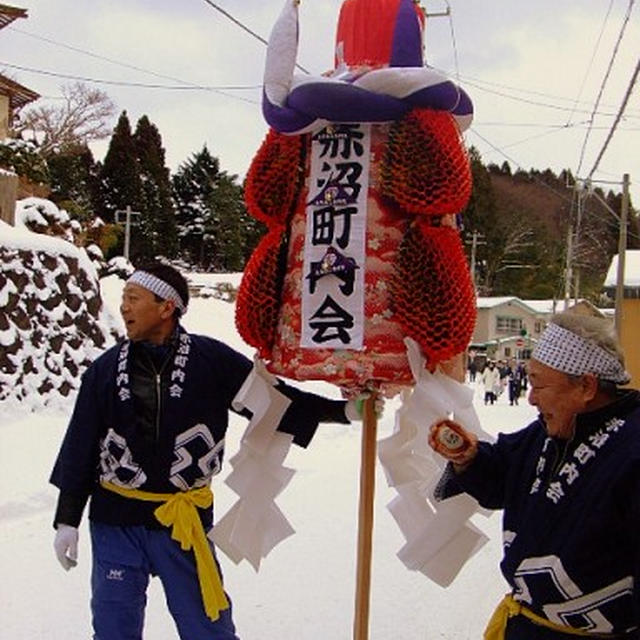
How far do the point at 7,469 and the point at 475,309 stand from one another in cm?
535

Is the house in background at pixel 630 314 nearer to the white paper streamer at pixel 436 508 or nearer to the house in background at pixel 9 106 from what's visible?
the house in background at pixel 9 106

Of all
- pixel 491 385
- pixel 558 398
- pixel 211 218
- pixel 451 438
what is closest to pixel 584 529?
pixel 558 398

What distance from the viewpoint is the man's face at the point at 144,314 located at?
3.11m

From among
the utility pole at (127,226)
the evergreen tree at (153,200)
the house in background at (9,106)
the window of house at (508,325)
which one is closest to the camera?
the house in background at (9,106)

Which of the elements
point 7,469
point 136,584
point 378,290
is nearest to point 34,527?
point 7,469

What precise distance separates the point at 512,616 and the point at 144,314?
1.67 m

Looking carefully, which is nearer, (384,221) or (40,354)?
(384,221)

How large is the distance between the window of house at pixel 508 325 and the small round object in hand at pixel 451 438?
46.0 meters

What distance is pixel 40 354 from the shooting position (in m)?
9.57

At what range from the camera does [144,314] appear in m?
3.12

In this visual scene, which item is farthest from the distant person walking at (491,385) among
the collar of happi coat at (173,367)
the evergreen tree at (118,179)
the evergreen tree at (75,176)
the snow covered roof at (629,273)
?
the collar of happi coat at (173,367)

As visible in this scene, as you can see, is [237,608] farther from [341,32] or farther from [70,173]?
[70,173]

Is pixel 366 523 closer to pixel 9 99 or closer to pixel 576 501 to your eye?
pixel 576 501

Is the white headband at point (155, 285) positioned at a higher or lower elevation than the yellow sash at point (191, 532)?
higher
